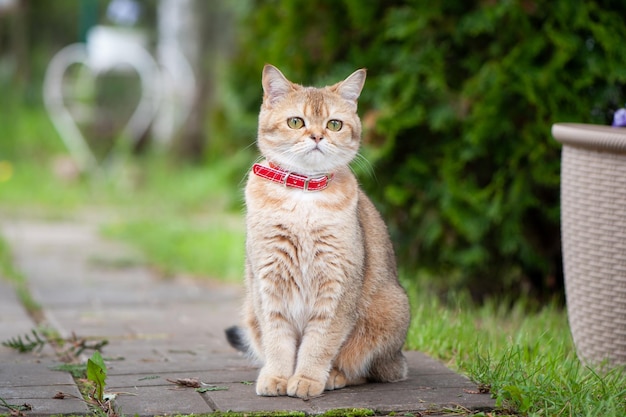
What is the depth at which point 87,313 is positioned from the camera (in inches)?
175

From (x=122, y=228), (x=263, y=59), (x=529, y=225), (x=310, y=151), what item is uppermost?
(x=263, y=59)

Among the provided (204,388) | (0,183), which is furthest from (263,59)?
(0,183)

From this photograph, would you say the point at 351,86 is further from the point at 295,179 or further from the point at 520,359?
the point at 520,359

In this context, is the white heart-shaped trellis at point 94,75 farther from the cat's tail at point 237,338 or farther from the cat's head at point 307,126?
the cat's head at point 307,126

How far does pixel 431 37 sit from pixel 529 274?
1.47m

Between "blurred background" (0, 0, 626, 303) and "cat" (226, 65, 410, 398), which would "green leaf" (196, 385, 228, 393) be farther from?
"blurred background" (0, 0, 626, 303)

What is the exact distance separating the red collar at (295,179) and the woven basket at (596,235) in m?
1.08

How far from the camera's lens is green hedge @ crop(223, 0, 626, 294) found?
174 inches

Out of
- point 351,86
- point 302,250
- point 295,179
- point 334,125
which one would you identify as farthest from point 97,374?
point 351,86

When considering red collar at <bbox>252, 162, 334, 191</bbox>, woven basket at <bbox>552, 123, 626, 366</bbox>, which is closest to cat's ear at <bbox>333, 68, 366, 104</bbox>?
red collar at <bbox>252, 162, 334, 191</bbox>

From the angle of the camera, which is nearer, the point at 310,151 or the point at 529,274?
the point at 310,151

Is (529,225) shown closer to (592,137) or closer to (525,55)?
(525,55)

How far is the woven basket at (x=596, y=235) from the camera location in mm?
3332

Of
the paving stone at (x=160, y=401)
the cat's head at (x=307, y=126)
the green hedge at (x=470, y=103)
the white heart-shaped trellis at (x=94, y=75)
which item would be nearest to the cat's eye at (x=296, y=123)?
the cat's head at (x=307, y=126)
